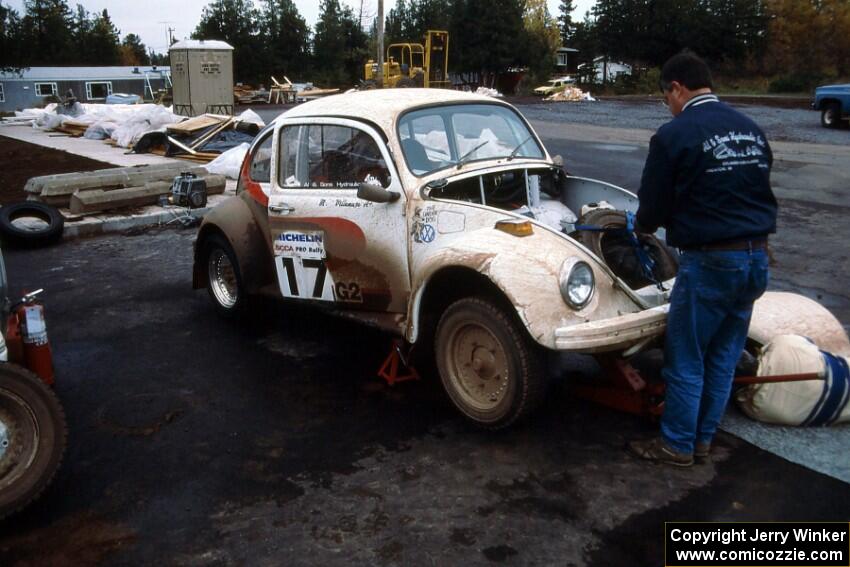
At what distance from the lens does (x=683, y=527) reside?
11.7 feet

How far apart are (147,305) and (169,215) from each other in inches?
168

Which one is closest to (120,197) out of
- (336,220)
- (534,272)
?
(336,220)

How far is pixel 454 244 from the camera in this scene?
4531mm

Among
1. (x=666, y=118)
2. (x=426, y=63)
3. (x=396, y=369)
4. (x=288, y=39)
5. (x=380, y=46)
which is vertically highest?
(x=288, y=39)

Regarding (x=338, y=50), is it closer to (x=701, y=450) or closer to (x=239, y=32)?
(x=239, y=32)

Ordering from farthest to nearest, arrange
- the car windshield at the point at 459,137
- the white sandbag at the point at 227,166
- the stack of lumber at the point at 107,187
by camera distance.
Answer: the white sandbag at the point at 227,166, the stack of lumber at the point at 107,187, the car windshield at the point at 459,137

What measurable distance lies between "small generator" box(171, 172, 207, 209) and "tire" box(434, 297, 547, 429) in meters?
7.92

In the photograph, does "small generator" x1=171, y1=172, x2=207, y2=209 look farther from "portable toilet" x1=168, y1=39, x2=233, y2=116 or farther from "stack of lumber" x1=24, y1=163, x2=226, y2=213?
"portable toilet" x1=168, y1=39, x2=233, y2=116

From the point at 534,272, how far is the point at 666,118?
2583 centimetres

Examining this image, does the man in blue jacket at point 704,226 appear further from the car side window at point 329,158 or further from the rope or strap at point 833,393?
the car side window at point 329,158

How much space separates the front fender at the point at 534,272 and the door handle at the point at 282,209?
153cm

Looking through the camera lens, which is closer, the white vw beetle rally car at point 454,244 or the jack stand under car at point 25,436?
the jack stand under car at point 25,436

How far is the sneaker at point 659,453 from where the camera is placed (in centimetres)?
409

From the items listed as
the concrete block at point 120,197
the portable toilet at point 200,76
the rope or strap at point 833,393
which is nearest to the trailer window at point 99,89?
the portable toilet at point 200,76
